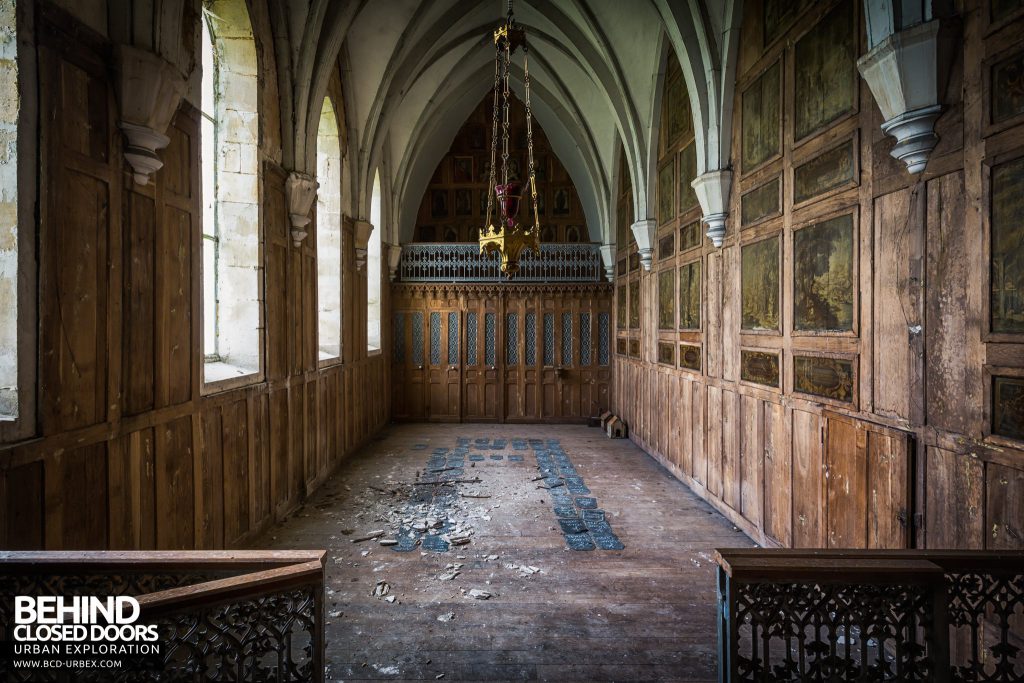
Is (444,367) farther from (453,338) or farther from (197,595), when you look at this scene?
(197,595)

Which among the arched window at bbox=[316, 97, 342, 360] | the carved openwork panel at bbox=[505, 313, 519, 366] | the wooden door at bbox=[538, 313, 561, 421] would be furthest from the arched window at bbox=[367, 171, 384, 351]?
the wooden door at bbox=[538, 313, 561, 421]

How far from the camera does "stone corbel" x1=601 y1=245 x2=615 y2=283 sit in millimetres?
11214

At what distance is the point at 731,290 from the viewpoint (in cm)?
553

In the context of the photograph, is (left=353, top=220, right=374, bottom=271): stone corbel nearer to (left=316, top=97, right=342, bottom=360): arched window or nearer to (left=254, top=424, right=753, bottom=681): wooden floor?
(left=316, top=97, right=342, bottom=360): arched window

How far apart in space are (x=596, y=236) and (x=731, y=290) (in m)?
7.20

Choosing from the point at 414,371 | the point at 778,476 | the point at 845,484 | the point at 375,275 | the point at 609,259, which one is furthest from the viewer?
the point at 414,371

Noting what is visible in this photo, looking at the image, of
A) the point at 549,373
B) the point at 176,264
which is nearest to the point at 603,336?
the point at 549,373

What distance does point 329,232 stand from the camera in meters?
7.71

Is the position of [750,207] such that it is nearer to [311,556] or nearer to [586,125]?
[311,556]

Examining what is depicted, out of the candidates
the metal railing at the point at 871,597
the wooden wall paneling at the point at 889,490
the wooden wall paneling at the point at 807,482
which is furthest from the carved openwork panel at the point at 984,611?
the wooden wall paneling at the point at 807,482

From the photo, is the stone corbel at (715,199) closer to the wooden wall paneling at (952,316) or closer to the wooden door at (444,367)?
the wooden wall paneling at (952,316)

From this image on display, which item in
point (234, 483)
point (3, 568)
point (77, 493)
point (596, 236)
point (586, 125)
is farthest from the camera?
point (596, 236)

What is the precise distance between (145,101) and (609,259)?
30.7 feet

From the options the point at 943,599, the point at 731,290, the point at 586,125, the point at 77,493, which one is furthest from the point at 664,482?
the point at 586,125
